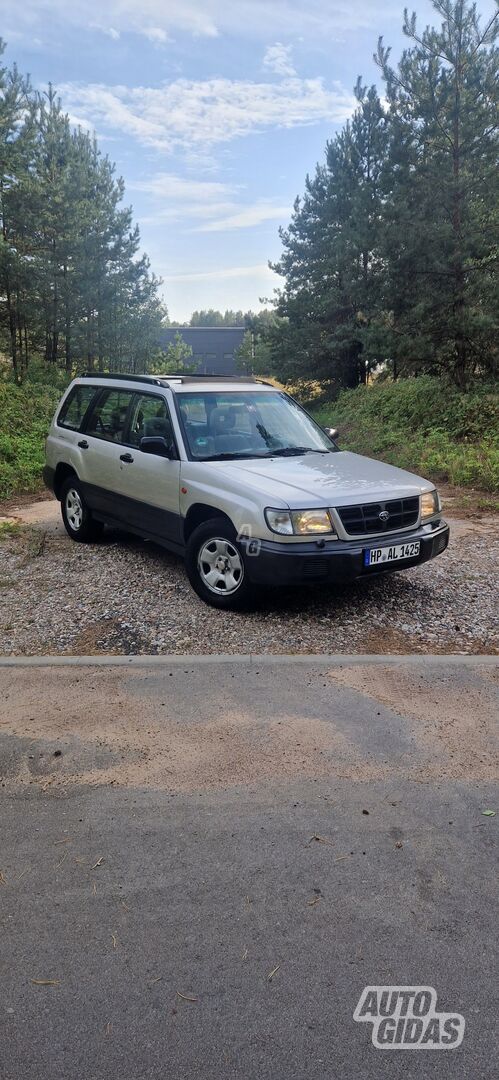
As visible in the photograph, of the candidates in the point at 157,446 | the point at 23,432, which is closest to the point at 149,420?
the point at 157,446

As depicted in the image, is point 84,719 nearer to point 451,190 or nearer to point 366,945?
point 366,945

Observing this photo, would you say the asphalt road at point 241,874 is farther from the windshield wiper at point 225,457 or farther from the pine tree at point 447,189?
the pine tree at point 447,189

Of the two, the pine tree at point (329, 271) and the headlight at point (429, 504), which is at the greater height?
the pine tree at point (329, 271)

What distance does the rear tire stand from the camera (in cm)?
793

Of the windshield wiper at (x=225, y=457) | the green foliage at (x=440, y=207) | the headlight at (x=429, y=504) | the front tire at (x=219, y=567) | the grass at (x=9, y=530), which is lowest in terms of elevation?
the grass at (x=9, y=530)

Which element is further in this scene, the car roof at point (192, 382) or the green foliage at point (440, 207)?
the green foliage at point (440, 207)

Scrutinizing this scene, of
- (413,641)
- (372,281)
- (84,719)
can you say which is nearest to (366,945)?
(84,719)

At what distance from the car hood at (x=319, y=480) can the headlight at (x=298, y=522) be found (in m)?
0.06

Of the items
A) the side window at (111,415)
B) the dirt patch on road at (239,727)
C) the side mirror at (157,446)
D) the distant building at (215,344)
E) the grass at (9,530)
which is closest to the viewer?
the dirt patch on road at (239,727)

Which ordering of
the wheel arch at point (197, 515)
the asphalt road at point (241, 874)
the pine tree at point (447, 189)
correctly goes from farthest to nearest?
the pine tree at point (447, 189) → the wheel arch at point (197, 515) → the asphalt road at point (241, 874)

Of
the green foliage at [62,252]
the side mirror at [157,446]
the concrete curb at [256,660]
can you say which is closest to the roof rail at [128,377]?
the side mirror at [157,446]

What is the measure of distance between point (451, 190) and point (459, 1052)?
56.3 ft

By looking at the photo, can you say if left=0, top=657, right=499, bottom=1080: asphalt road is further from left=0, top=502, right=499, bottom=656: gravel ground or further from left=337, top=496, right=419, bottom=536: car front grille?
left=337, top=496, right=419, bottom=536: car front grille

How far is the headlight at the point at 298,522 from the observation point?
5.13m
